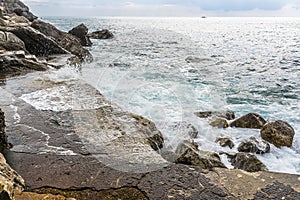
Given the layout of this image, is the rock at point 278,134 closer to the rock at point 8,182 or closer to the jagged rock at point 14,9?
the rock at point 8,182

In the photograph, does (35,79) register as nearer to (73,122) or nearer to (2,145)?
(73,122)

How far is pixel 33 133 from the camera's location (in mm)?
3904

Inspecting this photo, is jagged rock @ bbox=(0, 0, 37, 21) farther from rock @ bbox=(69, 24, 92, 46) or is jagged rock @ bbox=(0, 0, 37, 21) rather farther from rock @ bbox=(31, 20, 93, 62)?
rock @ bbox=(31, 20, 93, 62)

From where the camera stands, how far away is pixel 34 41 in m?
12.1

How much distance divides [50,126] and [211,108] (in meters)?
5.62

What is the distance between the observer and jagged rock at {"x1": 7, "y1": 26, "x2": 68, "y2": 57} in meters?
11.7

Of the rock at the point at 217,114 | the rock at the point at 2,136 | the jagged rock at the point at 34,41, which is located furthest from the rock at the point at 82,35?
the rock at the point at 2,136

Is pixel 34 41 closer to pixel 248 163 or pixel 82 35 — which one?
pixel 248 163

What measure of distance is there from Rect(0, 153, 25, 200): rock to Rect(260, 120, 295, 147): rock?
5310 mm

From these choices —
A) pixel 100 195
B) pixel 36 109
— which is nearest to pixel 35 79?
pixel 36 109

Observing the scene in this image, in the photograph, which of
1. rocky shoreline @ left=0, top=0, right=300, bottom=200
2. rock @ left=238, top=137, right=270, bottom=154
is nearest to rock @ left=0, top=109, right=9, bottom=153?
rocky shoreline @ left=0, top=0, right=300, bottom=200

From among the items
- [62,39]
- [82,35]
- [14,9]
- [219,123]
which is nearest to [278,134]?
[219,123]

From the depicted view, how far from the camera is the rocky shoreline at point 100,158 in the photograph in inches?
106

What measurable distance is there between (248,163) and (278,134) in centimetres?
192
